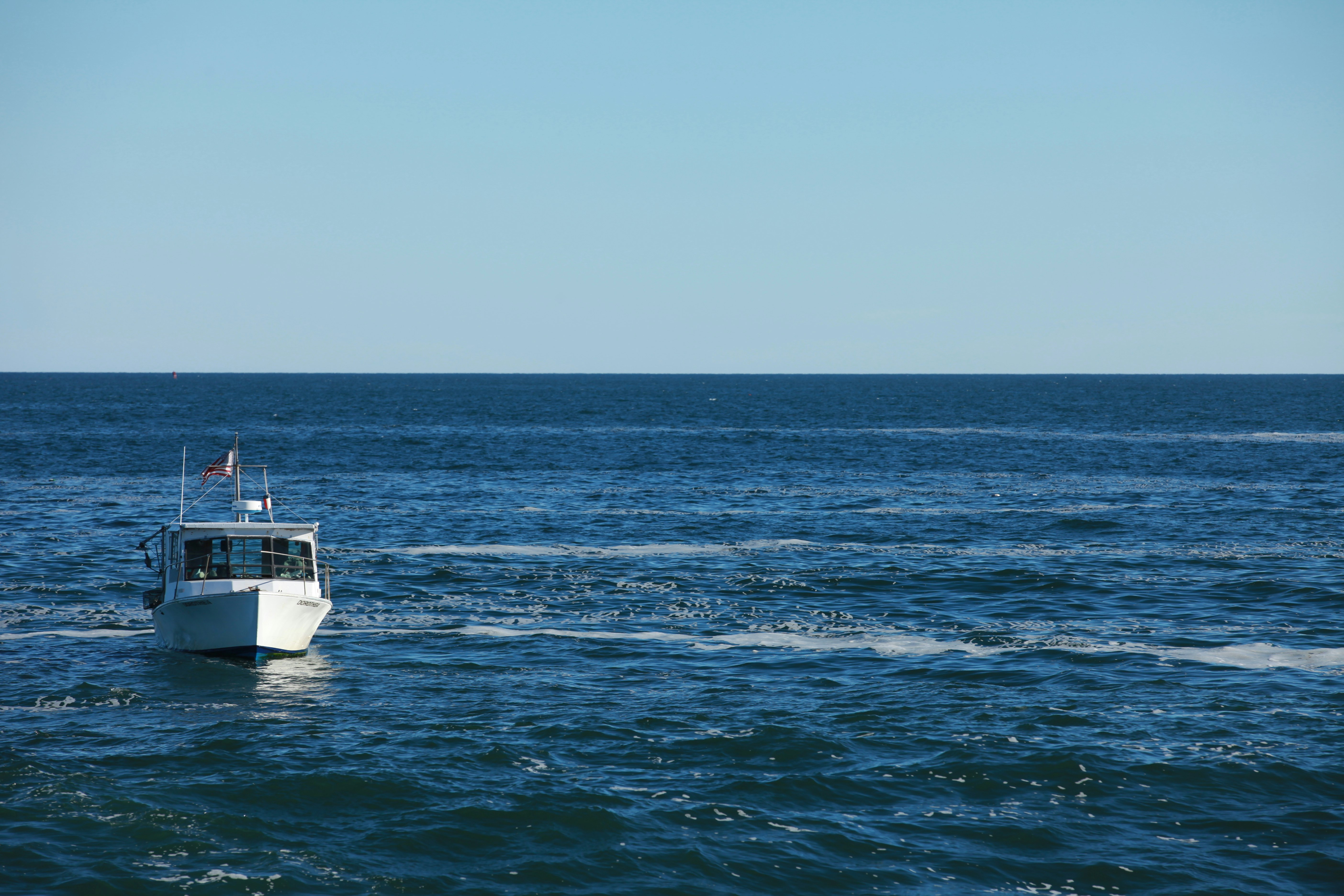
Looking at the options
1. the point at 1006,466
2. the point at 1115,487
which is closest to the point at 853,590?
the point at 1115,487

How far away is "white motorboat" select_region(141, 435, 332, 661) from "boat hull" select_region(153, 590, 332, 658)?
0.07ft

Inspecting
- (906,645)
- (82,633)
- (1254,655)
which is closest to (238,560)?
(82,633)

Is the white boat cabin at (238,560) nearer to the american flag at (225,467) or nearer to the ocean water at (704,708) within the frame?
the american flag at (225,467)

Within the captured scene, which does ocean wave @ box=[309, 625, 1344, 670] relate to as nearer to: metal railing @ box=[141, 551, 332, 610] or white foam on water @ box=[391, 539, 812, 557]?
metal railing @ box=[141, 551, 332, 610]

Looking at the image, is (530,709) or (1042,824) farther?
(530,709)

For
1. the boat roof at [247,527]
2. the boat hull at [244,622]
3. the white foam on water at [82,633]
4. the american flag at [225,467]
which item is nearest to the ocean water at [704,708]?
the white foam on water at [82,633]

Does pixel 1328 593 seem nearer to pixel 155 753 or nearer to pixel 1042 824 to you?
pixel 1042 824

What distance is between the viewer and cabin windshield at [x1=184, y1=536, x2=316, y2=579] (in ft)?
100

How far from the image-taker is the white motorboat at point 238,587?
2888 cm

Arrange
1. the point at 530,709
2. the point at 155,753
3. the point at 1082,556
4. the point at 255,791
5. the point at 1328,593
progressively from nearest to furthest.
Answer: the point at 255,791, the point at 155,753, the point at 530,709, the point at 1328,593, the point at 1082,556

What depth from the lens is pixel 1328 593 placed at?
37156 mm

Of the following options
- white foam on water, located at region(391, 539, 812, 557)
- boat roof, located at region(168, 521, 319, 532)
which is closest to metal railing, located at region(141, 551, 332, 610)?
boat roof, located at region(168, 521, 319, 532)

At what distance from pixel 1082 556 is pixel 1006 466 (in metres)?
38.9

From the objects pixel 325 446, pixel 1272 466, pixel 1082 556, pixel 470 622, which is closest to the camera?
pixel 470 622
